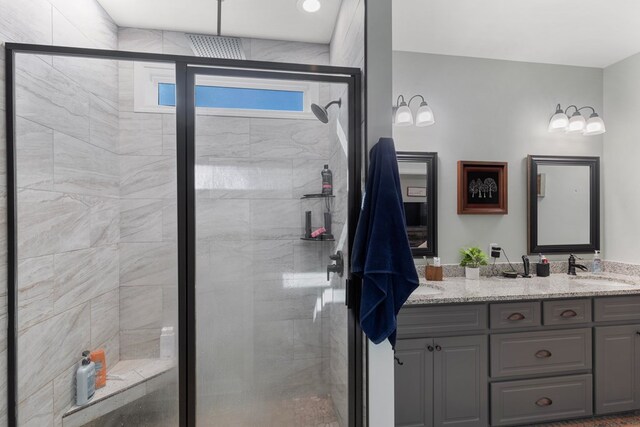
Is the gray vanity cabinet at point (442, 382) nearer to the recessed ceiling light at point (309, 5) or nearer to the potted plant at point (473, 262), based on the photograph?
the potted plant at point (473, 262)

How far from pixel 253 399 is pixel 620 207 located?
10.9 ft

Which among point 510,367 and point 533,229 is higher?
point 533,229

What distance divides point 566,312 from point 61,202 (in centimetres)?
314

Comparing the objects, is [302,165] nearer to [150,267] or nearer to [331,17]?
[331,17]

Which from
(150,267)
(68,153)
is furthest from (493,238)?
(68,153)

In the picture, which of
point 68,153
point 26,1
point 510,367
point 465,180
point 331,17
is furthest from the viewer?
point 465,180

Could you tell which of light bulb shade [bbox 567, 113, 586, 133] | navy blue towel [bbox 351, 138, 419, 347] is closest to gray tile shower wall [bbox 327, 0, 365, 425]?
navy blue towel [bbox 351, 138, 419, 347]

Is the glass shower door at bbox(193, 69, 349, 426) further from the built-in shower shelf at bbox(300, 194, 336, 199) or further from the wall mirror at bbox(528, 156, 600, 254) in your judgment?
the wall mirror at bbox(528, 156, 600, 254)

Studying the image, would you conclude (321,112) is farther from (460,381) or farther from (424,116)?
(460,381)

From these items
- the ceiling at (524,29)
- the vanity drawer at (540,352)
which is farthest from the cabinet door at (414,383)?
the ceiling at (524,29)

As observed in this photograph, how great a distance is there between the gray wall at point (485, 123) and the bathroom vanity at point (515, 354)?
623 mm

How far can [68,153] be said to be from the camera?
1907mm

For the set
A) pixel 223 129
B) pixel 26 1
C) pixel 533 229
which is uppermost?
pixel 26 1

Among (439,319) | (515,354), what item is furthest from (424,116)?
(515,354)
